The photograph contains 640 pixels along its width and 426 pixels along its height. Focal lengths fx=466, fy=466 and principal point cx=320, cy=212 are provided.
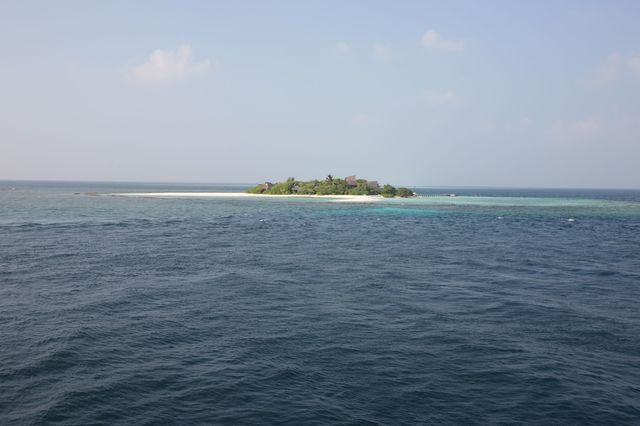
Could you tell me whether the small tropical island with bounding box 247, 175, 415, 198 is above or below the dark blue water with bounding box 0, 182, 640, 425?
above

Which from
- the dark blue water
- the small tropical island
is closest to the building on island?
the small tropical island

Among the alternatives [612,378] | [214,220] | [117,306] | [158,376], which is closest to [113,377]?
[158,376]

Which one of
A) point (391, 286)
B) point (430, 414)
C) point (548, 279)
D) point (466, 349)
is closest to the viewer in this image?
point (430, 414)

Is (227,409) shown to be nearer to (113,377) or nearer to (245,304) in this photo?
(113,377)

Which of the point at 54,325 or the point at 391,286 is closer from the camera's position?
the point at 54,325

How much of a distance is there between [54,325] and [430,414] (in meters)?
16.6

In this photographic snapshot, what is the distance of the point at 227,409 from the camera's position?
13.9 meters

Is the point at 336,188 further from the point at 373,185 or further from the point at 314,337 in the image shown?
the point at 314,337

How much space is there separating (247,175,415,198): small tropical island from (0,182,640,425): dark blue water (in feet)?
395

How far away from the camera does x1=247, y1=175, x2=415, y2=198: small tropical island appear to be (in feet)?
534

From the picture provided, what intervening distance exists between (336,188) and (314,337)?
472 ft

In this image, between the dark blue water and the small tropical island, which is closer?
the dark blue water

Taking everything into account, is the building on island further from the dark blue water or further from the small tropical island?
the dark blue water

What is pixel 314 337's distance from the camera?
1995 cm
